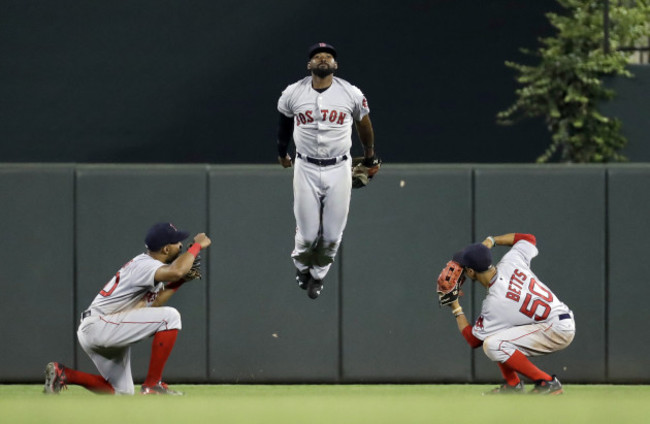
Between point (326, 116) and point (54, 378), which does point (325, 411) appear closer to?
point (326, 116)

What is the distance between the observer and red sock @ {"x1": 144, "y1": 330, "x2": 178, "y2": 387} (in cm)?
812

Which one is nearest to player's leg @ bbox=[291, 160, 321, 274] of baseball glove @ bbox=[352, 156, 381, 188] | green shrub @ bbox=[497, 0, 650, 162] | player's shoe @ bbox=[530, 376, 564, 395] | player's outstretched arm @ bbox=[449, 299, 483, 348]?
baseball glove @ bbox=[352, 156, 381, 188]

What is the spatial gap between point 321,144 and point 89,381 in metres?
3.04

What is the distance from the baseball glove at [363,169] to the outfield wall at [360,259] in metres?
3.03

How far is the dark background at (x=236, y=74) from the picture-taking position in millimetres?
11875

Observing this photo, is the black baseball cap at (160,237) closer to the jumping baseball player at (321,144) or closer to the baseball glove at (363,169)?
the jumping baseball player at (321,144)

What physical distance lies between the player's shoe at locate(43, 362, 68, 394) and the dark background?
4.08 metres

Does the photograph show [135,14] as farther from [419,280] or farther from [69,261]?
[419,280]

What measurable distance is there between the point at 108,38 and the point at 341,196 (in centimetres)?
610

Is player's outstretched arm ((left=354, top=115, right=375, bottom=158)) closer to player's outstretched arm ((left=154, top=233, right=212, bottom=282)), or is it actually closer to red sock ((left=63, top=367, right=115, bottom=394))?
player's outstretched arm ((left=154, top=233, right=212, bottom=282))

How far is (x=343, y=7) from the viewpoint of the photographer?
12.1 metres

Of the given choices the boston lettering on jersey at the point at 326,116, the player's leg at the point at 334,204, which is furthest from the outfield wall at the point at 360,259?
the boston lettering on jersey at the point at 326,116

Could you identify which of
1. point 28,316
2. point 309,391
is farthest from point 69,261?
point 309,391

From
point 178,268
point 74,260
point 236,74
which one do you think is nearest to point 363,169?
point 178,268
